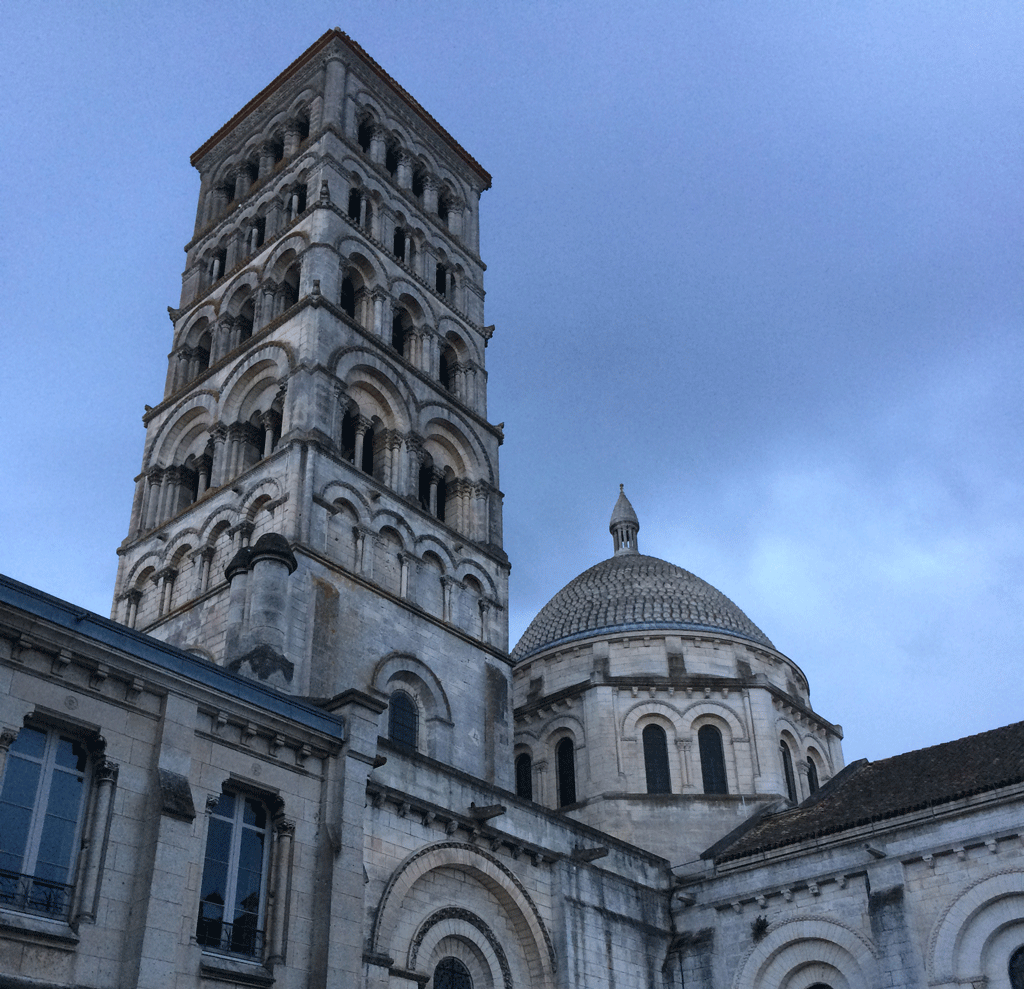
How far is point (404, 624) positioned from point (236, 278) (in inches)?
626

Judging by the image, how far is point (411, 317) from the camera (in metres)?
40.0

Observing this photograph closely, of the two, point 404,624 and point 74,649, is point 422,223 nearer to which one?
point 404,624

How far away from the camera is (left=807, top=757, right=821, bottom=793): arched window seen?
41.8 meters

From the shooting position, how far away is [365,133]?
4553 centimetres

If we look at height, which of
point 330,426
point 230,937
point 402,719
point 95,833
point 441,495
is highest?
point 441,495

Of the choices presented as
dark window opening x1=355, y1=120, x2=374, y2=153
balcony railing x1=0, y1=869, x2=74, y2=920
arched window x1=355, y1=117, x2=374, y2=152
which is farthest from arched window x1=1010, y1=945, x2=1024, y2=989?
arched window x1=355, y1=117, x2=374, y2=152

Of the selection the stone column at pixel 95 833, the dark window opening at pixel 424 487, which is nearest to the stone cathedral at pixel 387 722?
the stone column at pixel 95 833

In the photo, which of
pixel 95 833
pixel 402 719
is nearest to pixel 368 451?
pixel 402 719

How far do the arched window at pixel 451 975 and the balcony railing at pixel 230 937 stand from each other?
5912mm

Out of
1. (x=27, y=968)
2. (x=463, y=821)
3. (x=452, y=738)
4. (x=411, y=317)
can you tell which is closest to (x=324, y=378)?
(x=411, y=317)

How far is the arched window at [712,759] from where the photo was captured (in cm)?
3909

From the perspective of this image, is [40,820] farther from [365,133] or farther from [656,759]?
[365,133]

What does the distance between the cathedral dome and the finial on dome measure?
14.5 feet

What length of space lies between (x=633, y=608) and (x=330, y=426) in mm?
16025
